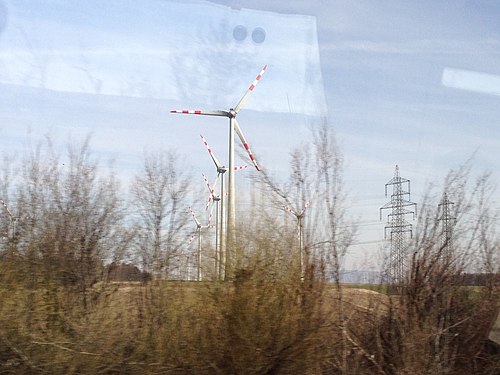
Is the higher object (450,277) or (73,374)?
(450,277)

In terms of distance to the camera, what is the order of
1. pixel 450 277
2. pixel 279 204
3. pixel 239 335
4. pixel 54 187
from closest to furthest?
pixel 239 335
pixel 279 204
pixel 450 277
pixel 54 187

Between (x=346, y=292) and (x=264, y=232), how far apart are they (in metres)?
2.00

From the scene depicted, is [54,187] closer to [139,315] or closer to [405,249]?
[139,315]

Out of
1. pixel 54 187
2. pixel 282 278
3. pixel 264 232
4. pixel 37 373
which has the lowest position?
pixel 37 373

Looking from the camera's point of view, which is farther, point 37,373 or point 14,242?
point 14,242

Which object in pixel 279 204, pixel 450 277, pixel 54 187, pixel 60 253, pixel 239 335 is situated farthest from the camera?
pixel 54 187

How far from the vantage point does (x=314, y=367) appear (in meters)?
11.5

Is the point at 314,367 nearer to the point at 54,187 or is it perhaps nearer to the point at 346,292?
the point at 346,292

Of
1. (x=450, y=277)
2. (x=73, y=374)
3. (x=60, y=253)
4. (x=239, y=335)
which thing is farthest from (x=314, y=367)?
(x=60, y=253)

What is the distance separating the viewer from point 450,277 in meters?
13.1

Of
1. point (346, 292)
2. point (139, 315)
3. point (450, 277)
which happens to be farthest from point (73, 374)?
point (450, 277)

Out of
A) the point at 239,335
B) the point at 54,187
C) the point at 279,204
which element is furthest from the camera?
the point at 54,187

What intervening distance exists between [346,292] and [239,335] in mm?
2355

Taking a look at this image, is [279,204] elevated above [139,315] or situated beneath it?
elevated above
